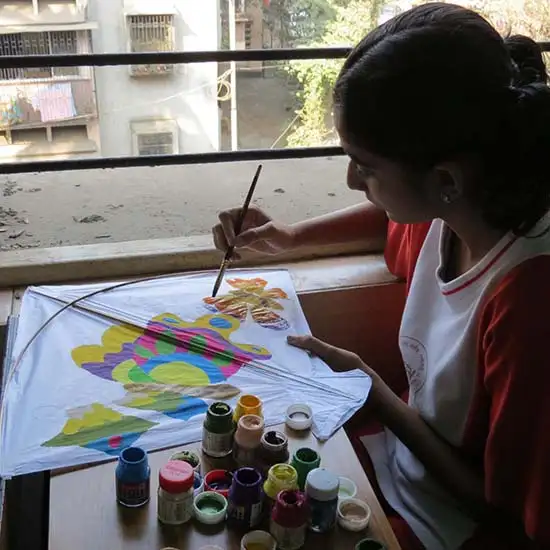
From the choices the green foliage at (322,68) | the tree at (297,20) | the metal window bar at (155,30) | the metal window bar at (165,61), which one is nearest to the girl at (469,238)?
the metal window bar at (165,61)

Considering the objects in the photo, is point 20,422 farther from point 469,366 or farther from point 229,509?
point 469,366

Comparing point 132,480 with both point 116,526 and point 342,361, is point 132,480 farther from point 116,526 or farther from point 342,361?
point 342,361

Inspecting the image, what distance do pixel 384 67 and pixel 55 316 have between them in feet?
1.88

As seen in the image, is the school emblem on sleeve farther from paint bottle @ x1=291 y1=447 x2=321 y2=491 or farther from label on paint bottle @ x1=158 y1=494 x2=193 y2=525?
label on paint bottle @ x1=158 y1=494 x2=193 y2=525

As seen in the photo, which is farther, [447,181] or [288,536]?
[447,181]

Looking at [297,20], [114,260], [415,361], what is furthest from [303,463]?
[297,20]

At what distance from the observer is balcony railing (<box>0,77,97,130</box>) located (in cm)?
338

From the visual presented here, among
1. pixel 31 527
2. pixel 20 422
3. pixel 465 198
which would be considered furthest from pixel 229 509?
pixel 31 527

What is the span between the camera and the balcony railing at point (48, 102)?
3380 mm

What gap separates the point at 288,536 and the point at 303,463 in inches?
3.2

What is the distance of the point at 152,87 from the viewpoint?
5301mm

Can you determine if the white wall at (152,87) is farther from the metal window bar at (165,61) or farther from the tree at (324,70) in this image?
the metal window bar at (165,61)

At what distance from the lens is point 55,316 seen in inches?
38.3

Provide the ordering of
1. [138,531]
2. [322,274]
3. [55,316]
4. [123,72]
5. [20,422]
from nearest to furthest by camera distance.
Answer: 1. [138,531]
2. [20,422]
3. [55,316]
4. [322,274]
5. [123,72]
